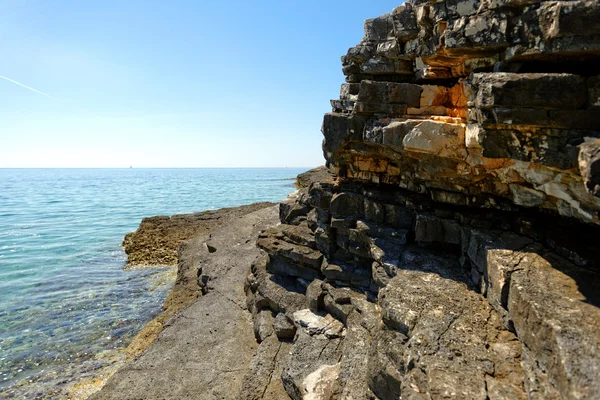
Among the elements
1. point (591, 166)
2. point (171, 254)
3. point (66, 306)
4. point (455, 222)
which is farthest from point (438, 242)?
point (171, 254)

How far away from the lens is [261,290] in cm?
1039

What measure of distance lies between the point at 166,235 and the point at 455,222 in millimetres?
21273

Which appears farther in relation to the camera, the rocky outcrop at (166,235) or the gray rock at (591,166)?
the rocky outcrop at (166,235)

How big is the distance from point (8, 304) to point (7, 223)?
26330 mm

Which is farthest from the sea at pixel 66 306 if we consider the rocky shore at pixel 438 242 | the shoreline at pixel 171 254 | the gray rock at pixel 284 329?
the gray rock at pixel 284 329

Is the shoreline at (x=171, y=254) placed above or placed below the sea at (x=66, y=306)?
above

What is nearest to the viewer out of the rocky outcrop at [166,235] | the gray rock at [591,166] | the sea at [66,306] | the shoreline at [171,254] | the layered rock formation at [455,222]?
the gray rock at [591,166]

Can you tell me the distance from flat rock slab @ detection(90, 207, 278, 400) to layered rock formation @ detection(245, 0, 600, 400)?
696 mm

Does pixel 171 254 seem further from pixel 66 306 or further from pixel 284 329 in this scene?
pixel 284 329

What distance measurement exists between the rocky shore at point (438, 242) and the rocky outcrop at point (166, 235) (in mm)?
10902

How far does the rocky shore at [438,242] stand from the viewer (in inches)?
165

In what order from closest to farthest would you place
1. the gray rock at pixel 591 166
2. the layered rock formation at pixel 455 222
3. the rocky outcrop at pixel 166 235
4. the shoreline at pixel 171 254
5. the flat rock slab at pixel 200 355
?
the gray rock at pixel 591 166 → the layered rock formation at pixel 455 222 → the flat rock slab at pixel 200 355 → the shoreline at pixel 171 254 → the rocky outcrop at pixel 166 235

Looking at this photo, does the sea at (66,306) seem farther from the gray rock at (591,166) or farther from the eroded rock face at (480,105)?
the gray rock at (591,166)

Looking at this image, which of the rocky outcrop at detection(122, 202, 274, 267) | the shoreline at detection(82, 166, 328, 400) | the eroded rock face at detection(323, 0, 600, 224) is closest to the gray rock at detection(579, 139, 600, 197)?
the eroded rock face at detection(323, 0, 600, 224)
